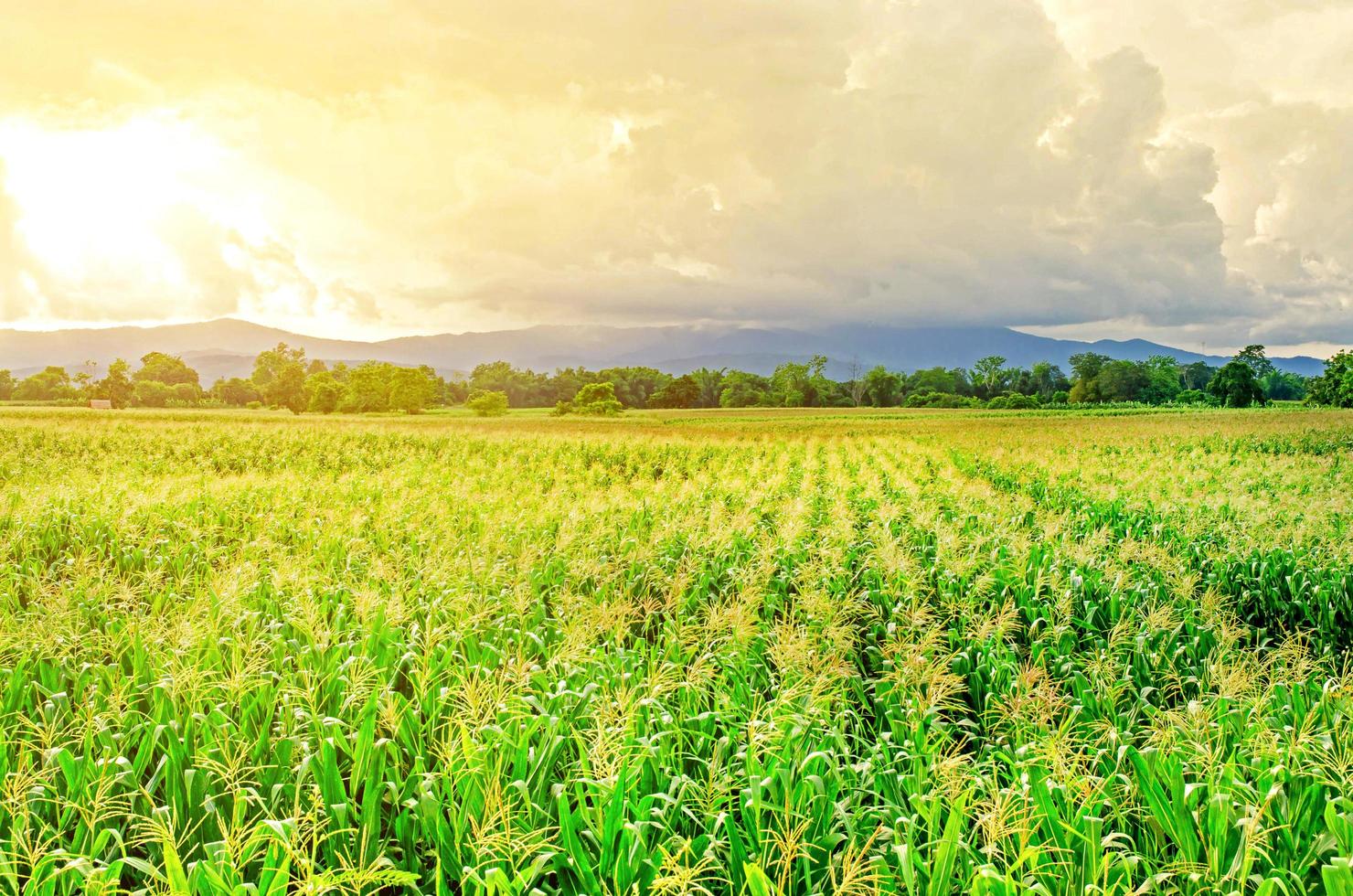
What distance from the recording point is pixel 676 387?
12206 cm

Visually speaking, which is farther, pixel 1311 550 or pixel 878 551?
pixel 1311 550

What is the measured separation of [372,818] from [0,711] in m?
3.54

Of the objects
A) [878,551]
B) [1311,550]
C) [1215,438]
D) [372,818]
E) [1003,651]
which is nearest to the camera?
[372,818]

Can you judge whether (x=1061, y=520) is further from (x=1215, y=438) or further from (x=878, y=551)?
(x=1215, y=438)

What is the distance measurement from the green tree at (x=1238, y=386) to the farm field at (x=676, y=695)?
362 feet

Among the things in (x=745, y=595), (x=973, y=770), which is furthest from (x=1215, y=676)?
(x=745, y=595)

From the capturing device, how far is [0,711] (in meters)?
5.42

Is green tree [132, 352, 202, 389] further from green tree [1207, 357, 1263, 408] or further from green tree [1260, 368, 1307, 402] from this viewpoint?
green tree [1260, 368, 1307, 402]

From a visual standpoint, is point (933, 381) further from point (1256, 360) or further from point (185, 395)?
point (185, 395)

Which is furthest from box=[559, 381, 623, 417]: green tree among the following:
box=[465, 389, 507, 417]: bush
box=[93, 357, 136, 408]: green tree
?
box=[93, 357, 136, 408]: green tree

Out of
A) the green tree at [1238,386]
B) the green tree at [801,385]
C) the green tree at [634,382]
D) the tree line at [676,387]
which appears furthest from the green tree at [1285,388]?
the green tree at [634,382]

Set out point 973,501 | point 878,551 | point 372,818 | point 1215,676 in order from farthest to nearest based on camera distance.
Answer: point 973,501
point 878,551
point 1215,676
point 372,818

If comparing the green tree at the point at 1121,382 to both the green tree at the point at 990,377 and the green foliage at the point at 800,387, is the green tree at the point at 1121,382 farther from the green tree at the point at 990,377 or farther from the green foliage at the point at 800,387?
the green foliage at the point at 800,387

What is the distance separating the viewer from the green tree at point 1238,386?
343ft
